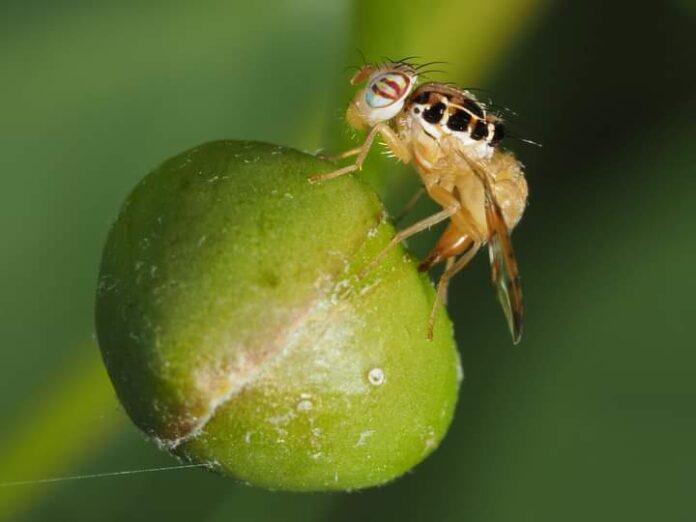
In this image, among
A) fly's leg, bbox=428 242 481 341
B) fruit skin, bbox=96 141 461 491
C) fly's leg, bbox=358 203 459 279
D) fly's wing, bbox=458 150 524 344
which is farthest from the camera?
fly's wing, bbox=458 150 524 344

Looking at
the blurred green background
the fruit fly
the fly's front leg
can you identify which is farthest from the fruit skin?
the blurred green background

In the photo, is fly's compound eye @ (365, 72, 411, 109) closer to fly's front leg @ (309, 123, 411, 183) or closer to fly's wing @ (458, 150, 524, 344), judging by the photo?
fly's front leg @ (309, 123, 411, 183)

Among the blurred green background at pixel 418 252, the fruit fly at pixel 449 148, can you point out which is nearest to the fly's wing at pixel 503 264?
the fruit fly at pixel 449 148

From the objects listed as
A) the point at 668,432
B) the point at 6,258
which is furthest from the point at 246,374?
the point at 6,258

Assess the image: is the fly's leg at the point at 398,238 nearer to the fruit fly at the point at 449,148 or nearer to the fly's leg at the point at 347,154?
the fruit fly at the point at 449,148

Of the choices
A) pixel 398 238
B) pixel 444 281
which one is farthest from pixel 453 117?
pixel 398 238

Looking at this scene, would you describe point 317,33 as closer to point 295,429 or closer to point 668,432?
point 668,432

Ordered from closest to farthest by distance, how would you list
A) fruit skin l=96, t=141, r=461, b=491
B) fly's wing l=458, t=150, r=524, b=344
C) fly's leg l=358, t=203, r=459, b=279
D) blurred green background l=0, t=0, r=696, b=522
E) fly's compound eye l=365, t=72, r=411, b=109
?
fruit skin l=96, t=141, r=461, b=491, fly's leg l=358, t=203, r=459, b=279, fly's wing l=458, t=150, r=524, b=344, fly's compound eye l=365, t=72, r=411, b=109, blurred green background l=0, t=0, r=696, b=522
